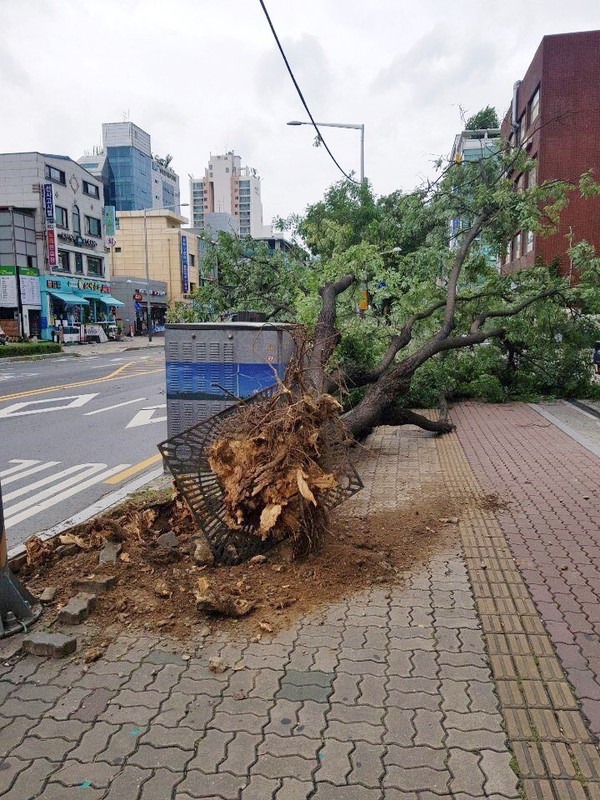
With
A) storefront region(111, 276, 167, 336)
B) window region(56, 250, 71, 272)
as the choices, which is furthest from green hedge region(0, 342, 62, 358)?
storefront region(111, 276, 167, 336)

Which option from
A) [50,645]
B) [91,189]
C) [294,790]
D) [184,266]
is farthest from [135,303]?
[294,790]

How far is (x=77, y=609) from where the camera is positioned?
3879mm

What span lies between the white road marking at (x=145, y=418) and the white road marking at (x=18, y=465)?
3.00m

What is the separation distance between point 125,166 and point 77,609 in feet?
334

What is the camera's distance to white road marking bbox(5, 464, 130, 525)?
6.39 metres

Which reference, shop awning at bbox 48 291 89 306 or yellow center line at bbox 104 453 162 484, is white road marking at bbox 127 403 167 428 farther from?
shop awning at bbox 48 291 89 306

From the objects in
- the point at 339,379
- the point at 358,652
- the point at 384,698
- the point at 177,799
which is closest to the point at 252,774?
the point at 177,799

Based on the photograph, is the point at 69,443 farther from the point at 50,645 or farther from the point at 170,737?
the point at 170,737

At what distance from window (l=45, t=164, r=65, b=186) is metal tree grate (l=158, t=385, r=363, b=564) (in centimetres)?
4375

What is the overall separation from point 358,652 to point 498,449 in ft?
20.1

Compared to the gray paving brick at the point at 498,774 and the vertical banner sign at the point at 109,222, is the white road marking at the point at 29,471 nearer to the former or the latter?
the gray paving brick at the point at 498,774

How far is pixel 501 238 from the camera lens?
11680mm

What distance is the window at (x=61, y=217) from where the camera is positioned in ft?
145

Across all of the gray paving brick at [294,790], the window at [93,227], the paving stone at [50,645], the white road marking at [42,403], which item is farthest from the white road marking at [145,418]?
the window at [93,227]
